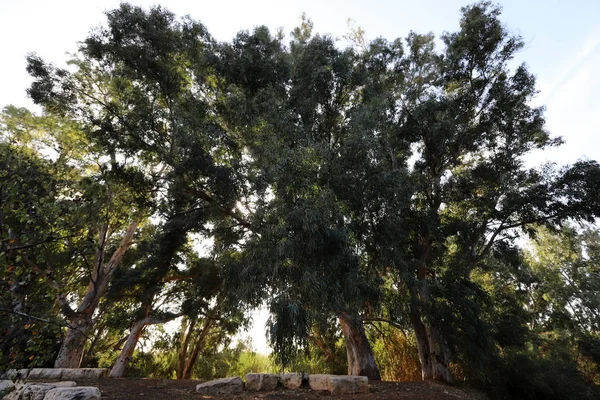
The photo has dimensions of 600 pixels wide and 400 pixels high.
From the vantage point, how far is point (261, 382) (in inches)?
250

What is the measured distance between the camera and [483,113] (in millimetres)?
10031

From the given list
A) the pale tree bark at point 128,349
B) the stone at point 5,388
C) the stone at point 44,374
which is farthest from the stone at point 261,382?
the stone at point 44,374

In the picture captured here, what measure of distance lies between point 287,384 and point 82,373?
5.93m

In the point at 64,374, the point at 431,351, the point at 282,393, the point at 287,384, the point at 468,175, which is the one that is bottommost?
the point at 282,393

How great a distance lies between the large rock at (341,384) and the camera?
581 centimetres

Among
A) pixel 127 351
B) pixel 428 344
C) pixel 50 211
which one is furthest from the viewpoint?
pixel 127 351

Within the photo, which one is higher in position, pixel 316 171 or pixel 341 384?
pixel 316 171

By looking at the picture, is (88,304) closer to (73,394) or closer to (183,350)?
(183,350)

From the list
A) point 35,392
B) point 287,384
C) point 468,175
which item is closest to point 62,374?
point 35,392

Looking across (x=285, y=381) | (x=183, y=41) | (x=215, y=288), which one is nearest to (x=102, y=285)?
(x=215, y=288)

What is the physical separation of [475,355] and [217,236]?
8.56 metres

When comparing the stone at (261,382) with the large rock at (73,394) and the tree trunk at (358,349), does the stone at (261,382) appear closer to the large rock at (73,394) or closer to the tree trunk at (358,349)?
the tree trunk at (358,349)

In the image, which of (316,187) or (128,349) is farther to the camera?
(128,349)

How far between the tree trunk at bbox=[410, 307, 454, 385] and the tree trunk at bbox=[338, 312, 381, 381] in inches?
67.4
